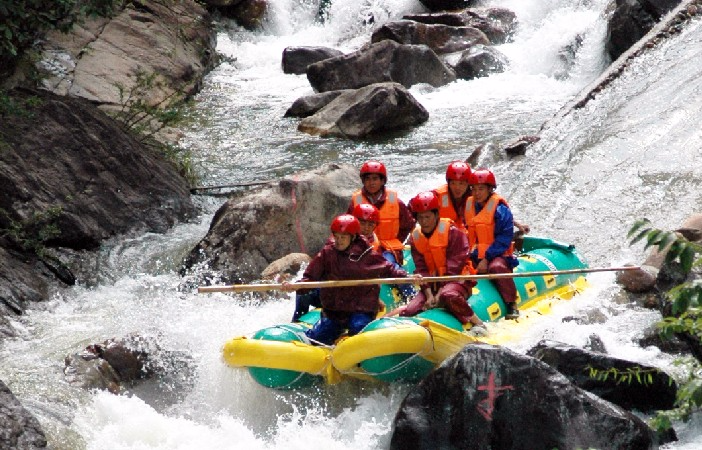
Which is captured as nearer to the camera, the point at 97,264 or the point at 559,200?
the point at 97,264

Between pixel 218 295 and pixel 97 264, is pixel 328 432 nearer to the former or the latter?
pixel 218 295

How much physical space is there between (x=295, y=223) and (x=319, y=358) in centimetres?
363

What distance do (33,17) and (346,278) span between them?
4.95 m

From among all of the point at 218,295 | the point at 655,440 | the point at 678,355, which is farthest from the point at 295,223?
the point at 655,440

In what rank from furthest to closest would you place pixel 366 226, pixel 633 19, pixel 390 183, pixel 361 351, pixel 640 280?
pixel 633 19 → pixel 390 183 → pixel 640 280 → pixel 366 226 → pixel 361 351

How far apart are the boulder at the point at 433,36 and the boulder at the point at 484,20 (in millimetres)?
482

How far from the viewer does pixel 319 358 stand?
279 inches

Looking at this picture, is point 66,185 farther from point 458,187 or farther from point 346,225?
point 346,225

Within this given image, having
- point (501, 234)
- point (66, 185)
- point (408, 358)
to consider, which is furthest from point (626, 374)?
point (66, 185)

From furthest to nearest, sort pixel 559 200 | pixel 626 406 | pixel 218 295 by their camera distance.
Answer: pixel 559 200 → pixel 218 295 → pixel 626 406

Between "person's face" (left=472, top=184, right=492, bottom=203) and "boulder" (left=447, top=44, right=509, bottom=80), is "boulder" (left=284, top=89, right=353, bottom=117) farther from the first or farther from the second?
"person's face" (left=472, top=184, right=492, bottom=203)

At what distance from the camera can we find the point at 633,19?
1573 centimetres

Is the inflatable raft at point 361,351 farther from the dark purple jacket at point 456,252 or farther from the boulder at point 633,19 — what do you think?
the boulder at point 633,19

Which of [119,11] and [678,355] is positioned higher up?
[678,355]
